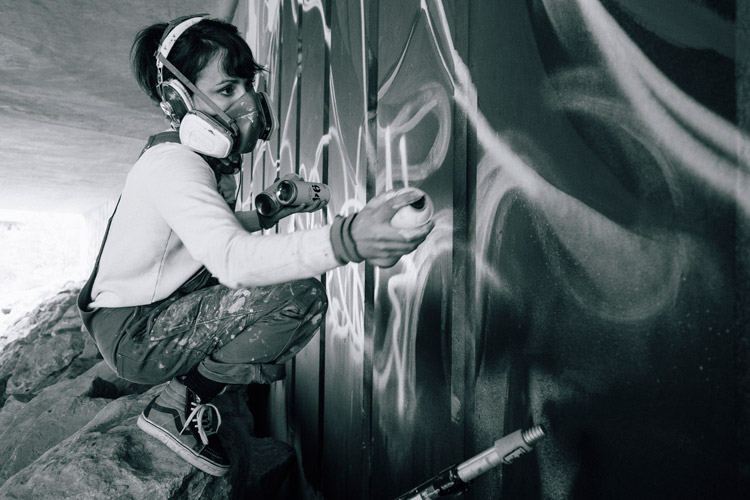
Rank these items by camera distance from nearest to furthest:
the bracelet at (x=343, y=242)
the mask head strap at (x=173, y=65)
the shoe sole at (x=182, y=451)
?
the bracelet at (x=343, y=242), the mask head strap at (x=173, y=65), the shoe sole at (x=182, y=451)

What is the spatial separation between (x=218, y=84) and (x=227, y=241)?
2.88 feet

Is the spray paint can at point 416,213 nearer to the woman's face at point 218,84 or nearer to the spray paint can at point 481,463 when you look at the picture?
the spray paint can at point 481,463

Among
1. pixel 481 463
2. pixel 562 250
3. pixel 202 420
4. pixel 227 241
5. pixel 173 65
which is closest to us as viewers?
pixel 562 250

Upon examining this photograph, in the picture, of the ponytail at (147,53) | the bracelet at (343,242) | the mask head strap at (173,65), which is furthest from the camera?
the ponytail at (147,53)

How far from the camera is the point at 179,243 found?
6.53ft

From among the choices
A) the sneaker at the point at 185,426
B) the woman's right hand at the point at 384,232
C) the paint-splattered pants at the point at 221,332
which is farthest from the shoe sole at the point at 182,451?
the woman's right hand at the point at 384,232

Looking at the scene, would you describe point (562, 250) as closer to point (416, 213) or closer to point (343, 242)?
point (416, 213)

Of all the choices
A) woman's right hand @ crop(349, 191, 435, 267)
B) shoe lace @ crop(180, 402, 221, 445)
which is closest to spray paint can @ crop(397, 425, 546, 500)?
woman's right hand @ crop(349, 191, 435, 267)

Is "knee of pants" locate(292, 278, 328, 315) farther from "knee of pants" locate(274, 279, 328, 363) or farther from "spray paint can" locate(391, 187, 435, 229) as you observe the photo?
"spray paint can" locate(391, 187, 435, 229)

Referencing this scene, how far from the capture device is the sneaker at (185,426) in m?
2.00

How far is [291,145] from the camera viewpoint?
143 inches

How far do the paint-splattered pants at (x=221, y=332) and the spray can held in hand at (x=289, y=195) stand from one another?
0.45 metres

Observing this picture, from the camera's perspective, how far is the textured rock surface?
74.7 inches

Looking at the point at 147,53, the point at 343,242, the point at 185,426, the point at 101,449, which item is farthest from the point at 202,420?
the point at 147,53
